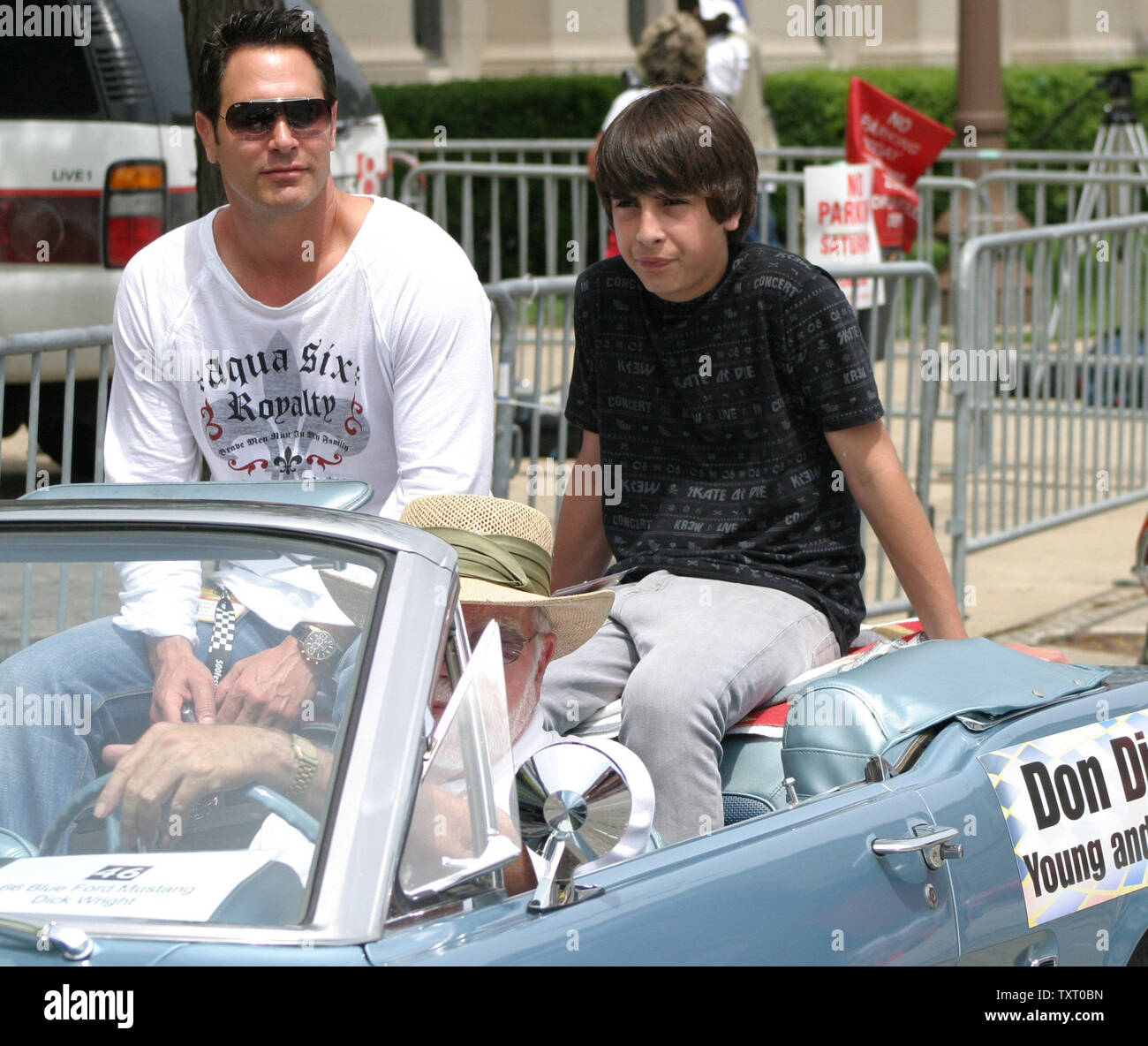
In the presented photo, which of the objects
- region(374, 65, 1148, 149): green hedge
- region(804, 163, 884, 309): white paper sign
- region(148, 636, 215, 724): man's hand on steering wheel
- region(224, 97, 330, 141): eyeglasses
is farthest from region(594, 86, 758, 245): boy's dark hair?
region(374, 65, 1148, 149): green hedge

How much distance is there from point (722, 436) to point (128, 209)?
4.10m

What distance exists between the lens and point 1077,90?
1991 cm

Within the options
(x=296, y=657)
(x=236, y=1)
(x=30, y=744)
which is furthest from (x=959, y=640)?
(x=236, y=1)

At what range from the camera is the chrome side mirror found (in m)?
2.14

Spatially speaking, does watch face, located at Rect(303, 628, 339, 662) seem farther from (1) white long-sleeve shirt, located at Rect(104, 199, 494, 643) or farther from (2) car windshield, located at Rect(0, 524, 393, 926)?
(1) white long-sleeve shirt, located at Rect(104, 199, 494, 643)

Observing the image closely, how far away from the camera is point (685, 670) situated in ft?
9.40

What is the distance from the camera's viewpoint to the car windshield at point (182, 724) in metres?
1.98

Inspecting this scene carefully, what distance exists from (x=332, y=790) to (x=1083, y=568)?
20.2ft

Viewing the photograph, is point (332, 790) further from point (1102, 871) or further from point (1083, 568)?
point (1083, 568)

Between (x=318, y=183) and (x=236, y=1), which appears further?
(x=236, y=1)

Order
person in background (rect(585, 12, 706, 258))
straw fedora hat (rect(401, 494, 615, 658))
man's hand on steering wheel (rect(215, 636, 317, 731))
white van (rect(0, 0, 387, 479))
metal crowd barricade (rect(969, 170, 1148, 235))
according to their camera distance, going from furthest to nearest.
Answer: metal crowd barricade (rect(969, 170, 1148, 235)) < person in background (rect(585, 12, 706, 258)) < white van (rect(0, 0, 387, 479)) < straw fedora hat (rect(401, 494, 615, 658)) < man's hand on steering wheel (rect(215, 636, 317, 731))

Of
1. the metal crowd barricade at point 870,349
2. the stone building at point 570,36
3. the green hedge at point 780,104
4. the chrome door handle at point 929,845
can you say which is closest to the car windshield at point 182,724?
the chrome door handle at point 929,845

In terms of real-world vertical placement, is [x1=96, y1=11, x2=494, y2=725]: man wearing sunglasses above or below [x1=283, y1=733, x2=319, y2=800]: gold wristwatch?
above

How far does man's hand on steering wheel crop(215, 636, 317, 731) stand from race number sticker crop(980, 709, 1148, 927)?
1.08 metres
